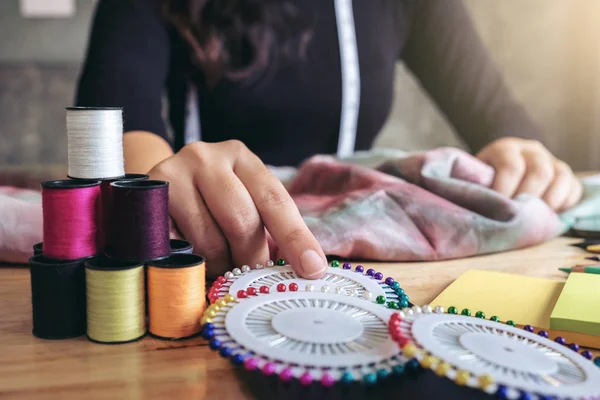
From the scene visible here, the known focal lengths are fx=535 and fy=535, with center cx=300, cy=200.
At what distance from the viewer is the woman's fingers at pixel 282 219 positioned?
50 cm

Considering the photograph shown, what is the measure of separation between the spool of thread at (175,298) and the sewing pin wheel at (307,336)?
0.07 feet

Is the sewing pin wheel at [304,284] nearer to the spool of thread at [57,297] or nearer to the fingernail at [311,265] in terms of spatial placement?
the fingernail at [311,265]

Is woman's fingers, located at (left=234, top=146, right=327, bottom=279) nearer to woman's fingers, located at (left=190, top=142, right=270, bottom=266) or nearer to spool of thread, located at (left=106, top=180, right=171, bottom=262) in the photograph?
woman's fingers, located at (left=190, top=142, right=270, bottom=266)

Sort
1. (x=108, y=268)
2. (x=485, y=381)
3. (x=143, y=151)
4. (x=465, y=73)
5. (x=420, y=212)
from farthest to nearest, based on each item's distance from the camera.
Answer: (x=465, y=73) < (x=143, y=151) < (x=420, y=212) < (x=108, y=268) < (x=485, y=381)

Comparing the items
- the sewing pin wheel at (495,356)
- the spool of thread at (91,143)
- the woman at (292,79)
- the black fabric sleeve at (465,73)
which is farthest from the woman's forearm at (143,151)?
the black fabric sleeve at (465,73)

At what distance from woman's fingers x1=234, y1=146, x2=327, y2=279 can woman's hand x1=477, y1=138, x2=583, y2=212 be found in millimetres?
433

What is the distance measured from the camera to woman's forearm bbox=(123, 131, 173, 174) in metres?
0.75

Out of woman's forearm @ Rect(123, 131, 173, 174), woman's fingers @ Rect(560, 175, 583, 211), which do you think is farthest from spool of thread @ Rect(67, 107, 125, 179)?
woman's fingers @ Rect(560, 175, 583, 211)

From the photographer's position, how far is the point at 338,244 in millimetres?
653

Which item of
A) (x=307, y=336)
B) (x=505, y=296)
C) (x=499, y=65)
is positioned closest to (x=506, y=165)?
(x=505, y=296)

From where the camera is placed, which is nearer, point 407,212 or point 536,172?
point 407,212

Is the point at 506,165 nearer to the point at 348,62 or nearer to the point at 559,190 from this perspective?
the point at 559,190

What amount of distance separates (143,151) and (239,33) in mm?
480

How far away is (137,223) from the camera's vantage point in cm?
43
